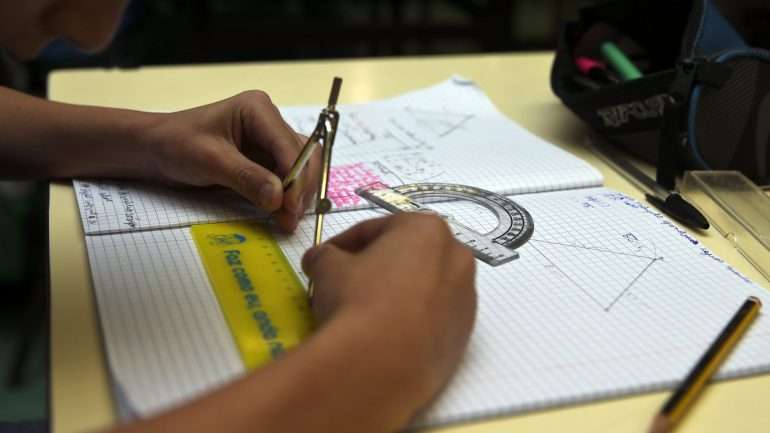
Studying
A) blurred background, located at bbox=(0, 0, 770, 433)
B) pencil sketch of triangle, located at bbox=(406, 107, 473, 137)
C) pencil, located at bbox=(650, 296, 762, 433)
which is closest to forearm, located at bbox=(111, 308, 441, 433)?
pencil, located at bbox=(650, 296, 762, 433)

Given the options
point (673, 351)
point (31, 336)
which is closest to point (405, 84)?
point (673, 351)

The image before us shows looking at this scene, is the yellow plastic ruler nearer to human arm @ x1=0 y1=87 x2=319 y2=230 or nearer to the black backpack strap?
human arm @ x1=0 y1=87 x2=319 y2=230

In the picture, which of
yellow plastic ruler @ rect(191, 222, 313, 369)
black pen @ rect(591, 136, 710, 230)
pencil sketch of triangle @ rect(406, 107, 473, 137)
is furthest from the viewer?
pencil sketch of triangle @ rect(406, 107, 473, 137)

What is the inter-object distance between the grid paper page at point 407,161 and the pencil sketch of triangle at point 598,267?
13 cm

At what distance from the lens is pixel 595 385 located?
50 cm

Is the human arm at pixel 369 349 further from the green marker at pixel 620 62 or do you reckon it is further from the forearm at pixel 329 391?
the green marker at pixel 620 62

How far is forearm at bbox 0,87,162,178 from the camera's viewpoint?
754 millimetres

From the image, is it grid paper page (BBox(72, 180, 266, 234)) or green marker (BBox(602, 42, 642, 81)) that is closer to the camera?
grid paper page (BBox(72, 180, 266, 234))

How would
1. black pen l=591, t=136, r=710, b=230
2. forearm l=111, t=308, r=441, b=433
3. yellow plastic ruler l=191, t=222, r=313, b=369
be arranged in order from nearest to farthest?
forearm l=111, t=308, r=441, b=433
yellow plastic ruler l=191, t=222, r=313, b=369
black pen l=591, t=136, r=710, b=230

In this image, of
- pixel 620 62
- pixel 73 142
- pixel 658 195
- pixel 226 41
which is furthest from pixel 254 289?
pixel 226 41

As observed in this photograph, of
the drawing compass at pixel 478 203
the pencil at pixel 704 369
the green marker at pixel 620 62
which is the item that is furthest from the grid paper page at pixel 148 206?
the green marker at pixel 620 62

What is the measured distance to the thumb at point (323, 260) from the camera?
53cm

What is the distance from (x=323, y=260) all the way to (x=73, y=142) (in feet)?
1.12

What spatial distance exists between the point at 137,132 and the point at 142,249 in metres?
0.15
